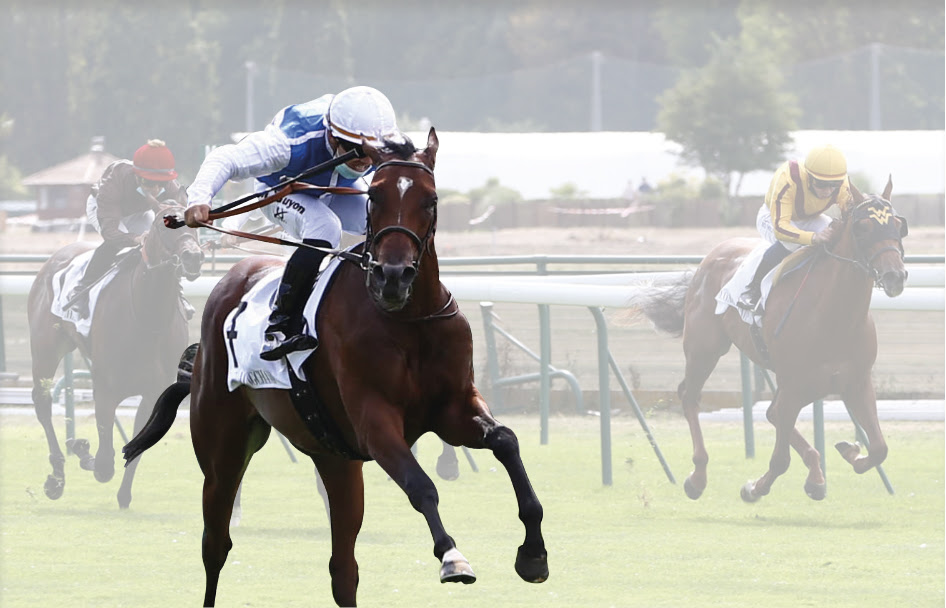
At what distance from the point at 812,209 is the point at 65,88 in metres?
33.8

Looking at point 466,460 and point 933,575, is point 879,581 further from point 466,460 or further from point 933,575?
point 466,460

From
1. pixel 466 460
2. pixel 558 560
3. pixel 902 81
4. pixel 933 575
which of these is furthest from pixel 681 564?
pixel 902 81

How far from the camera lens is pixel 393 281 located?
166 inches

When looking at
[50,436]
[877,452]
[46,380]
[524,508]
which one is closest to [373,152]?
[524,508]

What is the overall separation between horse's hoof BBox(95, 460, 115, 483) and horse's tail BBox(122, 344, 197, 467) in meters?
4.11

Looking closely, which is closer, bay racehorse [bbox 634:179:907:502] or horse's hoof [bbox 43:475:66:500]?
bay racehorse [bbox 634:179:907:502]

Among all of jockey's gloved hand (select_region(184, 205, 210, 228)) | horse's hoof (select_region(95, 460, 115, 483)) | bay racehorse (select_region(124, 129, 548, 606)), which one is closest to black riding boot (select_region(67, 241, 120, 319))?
horse's hoof (select_region(95, 460, 115, 483))

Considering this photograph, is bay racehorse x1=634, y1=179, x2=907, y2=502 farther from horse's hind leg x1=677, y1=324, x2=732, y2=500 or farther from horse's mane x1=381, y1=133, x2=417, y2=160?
horse's mane x1=381, y1=133, x2=417, y2=160

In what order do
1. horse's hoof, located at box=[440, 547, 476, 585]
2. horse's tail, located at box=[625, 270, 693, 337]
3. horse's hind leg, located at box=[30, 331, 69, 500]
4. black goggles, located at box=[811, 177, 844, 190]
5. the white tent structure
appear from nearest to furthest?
horse's hoof, located at box=[440, 547, 476, 585] → black goggles, located at box=[811, 177, 844, 190] → horse's hind leg, located at box=[30, 331, 69, 500] → horse's tail, located at box=[625, 270, 693, 337] → the white tent structure

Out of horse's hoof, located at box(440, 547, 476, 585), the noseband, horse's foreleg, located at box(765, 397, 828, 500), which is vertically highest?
the noseband

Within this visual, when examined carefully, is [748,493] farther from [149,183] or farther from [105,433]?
[149,183]

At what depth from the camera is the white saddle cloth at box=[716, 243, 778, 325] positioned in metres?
10.3

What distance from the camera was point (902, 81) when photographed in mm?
35312

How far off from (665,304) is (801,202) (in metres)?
1.57
